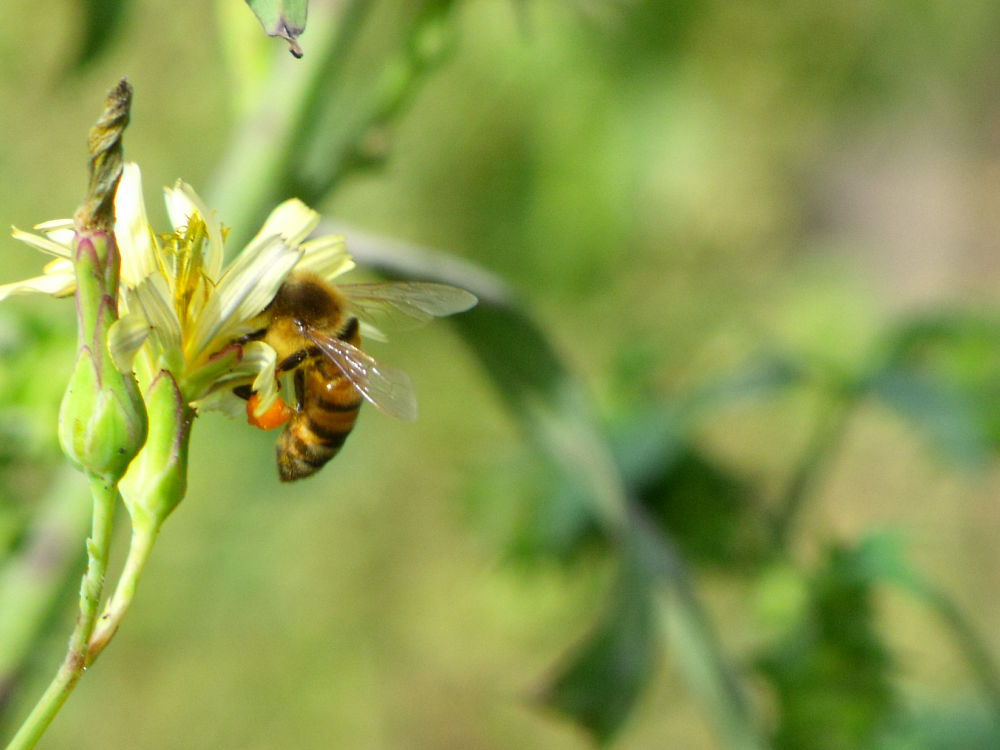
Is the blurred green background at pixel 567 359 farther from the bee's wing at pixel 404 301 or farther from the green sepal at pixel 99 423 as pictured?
the green sepal at pixel 99 423

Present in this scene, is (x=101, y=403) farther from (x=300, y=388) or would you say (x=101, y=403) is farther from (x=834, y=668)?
(x=834, y=668)

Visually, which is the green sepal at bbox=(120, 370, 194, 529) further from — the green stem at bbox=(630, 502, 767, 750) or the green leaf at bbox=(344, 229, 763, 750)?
the green stem at bbox=(630, 502, 767, 750)

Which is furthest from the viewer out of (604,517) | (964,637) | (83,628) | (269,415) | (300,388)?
(964,637)

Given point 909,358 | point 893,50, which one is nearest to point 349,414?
point 909,358

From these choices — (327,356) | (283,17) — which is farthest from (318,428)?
(283,17)

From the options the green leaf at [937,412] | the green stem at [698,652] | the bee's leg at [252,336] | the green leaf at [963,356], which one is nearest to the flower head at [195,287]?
the bee's leg at [252,336]

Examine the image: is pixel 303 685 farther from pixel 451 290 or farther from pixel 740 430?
pixel 451 290

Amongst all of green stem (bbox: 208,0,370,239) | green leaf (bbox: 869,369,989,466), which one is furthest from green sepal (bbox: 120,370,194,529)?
green leaf (bbox: 869,369,989,466)
